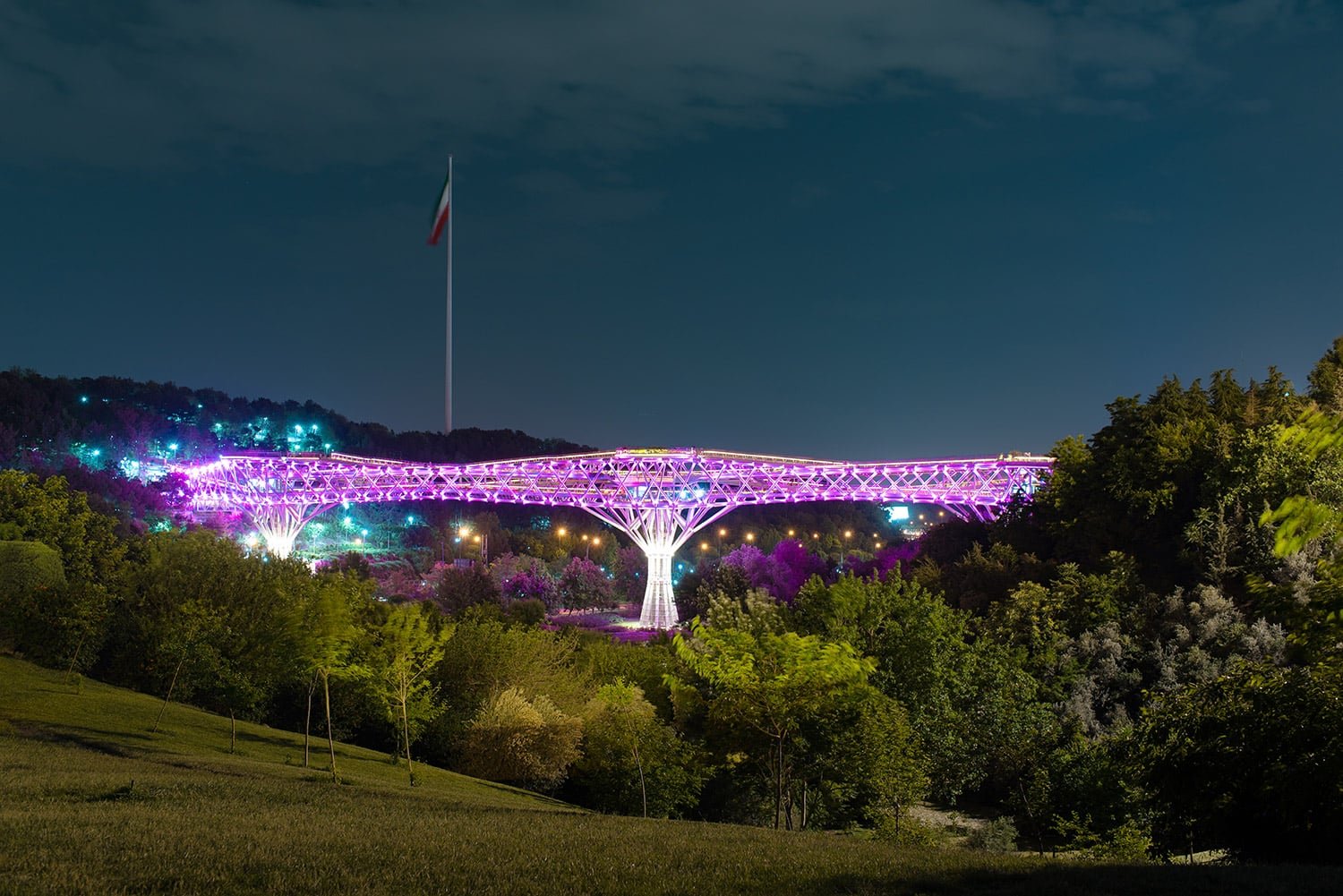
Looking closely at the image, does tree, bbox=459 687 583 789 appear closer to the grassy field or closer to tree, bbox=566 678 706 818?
tree, bbox=566 678 706 818

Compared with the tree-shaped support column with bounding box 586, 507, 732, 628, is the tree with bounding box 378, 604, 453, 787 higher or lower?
lower

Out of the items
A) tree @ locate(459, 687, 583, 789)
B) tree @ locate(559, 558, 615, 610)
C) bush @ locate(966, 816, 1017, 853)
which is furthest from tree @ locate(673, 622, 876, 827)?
tree @ locate(559, 558, 615, 610)

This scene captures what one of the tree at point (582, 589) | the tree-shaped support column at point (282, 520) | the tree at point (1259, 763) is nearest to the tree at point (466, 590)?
the tree at point (582, 589)

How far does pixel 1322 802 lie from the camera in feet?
43.9

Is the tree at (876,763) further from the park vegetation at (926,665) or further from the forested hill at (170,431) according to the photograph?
the forested hill at (170,431)

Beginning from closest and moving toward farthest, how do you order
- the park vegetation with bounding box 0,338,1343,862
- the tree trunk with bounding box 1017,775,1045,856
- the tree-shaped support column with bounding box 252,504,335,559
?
the park vegetation with bounding box 0,338,1343,862 < the tree trunk with bounding box 1017,775,1045,856 < the tree-shaped support column with bounding box 252,504,335,559

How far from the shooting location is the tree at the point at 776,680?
22453 millimetres

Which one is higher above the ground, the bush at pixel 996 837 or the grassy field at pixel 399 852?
the grassy field at pixel 399 852

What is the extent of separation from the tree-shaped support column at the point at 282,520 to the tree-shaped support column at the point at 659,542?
111ft

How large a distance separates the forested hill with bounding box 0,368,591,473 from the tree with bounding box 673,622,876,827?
62.7m

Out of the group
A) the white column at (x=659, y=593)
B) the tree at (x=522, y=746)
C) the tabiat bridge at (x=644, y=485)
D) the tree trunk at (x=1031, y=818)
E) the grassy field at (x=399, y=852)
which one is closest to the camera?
the grassy field at (x=399, y=852)

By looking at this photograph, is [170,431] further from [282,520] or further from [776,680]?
[776,680]

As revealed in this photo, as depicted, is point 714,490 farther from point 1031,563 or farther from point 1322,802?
point 1322,802

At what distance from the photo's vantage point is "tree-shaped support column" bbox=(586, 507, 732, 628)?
232 ft
